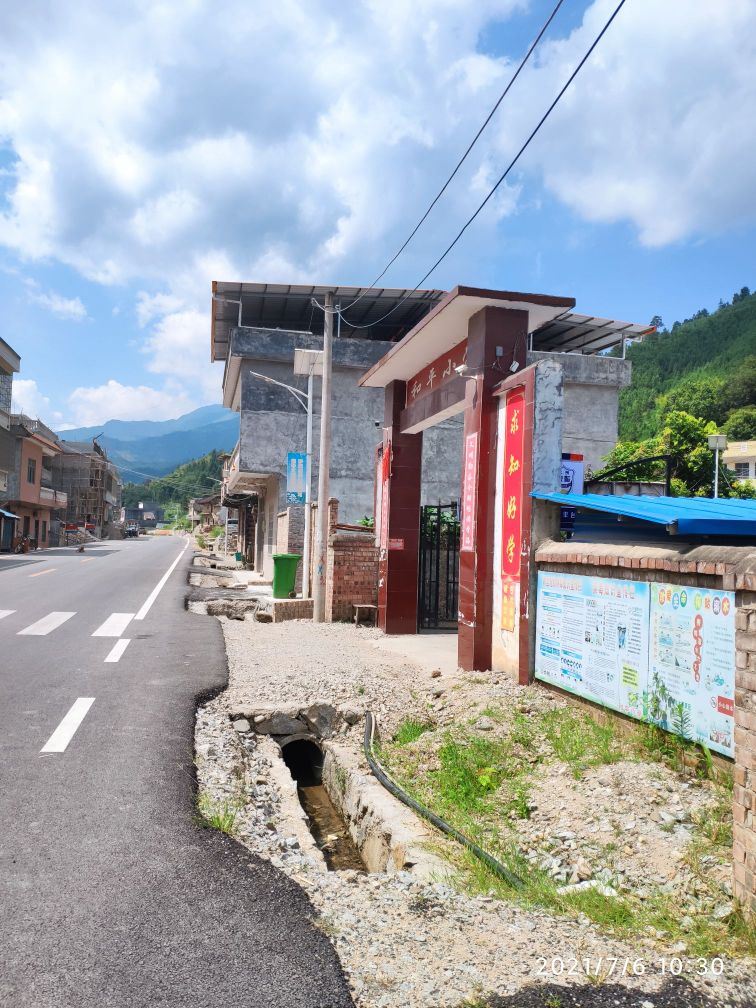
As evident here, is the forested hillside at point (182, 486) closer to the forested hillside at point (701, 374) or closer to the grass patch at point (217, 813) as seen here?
the forested hillside at point (701, 374)

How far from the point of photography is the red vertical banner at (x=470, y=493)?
9742 mm

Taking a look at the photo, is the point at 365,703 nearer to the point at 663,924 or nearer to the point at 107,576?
the point at 663,924

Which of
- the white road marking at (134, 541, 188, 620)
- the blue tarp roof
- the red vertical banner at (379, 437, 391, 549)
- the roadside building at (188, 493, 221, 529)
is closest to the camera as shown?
the blue tarp roof

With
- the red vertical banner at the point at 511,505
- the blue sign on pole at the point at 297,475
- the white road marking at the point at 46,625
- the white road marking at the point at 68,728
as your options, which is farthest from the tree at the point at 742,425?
the white road marking at the point at 68,728

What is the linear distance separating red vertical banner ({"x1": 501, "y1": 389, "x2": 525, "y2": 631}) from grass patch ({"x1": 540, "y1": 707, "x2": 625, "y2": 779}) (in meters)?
1.81

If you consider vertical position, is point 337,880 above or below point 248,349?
below

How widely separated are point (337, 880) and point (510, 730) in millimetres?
3259

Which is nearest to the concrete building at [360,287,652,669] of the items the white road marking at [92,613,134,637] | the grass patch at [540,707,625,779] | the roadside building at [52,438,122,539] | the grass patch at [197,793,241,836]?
the grass patch at [540,707,625,779]

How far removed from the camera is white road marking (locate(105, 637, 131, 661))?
1029 centimetres

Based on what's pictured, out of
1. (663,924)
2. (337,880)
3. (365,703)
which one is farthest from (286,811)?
(663,924)

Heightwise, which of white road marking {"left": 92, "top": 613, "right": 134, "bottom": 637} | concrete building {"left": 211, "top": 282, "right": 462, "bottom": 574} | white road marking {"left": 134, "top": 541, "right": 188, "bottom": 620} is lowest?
white road marking {"left": 92, "top": 613, "right": 134, "bottom": 637}

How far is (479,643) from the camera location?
30.9 ft

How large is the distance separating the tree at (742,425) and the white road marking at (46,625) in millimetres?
64289

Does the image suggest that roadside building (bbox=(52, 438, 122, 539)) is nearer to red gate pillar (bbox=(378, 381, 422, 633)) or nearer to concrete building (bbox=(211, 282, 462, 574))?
concrete building (bbox=(211, 282, 462, 574))
